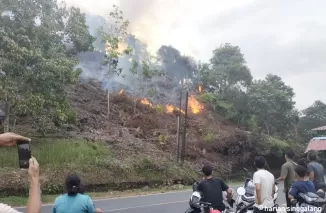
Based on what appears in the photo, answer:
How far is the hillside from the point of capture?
20.2 metres

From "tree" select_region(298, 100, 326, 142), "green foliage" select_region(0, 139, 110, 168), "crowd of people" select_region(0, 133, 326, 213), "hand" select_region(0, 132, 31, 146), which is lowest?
"green foliage" select_region(0, 139, 110, 168)

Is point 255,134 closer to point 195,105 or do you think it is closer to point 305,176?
point 195,105

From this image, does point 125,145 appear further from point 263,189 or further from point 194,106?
point 263,189

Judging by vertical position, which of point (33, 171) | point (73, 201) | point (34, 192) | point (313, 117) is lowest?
point (73, 201)

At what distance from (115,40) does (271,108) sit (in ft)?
50.1

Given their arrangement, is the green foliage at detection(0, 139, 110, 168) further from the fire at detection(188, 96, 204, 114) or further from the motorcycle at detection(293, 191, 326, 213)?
the fire at detection(188, 96, 204, 114)

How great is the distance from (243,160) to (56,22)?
60.6ft

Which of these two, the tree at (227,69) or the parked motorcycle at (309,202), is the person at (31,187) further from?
the tree at (227,69)

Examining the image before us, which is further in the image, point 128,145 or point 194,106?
point 194,106

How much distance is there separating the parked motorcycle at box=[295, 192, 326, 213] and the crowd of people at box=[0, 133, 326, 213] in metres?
0.09

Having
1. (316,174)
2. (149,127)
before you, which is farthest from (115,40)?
(316,174)

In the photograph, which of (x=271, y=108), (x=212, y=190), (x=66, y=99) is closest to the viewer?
(x=212, y=190)

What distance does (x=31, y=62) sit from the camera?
18906 millimetres

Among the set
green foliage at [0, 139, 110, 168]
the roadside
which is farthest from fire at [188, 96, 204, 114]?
green foliage at [0, 139, 110, 168]
